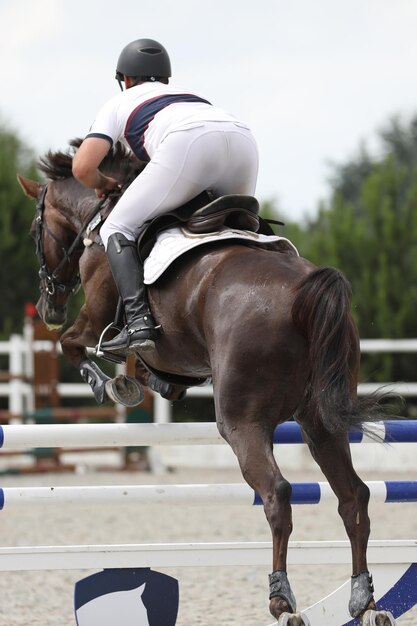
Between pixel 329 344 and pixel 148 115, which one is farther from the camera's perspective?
pixel 148 115

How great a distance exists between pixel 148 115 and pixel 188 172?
0.34 metres

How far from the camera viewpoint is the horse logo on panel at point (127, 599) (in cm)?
468

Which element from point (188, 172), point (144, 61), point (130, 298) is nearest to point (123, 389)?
point (130, 298)

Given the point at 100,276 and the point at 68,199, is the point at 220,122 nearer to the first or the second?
the point at 100,276

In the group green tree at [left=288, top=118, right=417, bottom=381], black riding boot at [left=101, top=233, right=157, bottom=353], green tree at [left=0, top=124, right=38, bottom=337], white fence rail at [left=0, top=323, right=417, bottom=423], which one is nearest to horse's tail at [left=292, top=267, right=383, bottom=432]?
black riding boot at [left=101, top=233, right=157, bottom=353]

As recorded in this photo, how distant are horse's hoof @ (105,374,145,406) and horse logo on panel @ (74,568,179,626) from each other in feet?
2.57

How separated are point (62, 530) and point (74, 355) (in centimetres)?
406

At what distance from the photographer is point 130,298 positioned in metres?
4.72

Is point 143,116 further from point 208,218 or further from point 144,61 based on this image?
point 208,218

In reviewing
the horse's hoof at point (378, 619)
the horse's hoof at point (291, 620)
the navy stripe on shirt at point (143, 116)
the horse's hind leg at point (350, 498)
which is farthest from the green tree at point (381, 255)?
the horse's hoof at point (291, 620)

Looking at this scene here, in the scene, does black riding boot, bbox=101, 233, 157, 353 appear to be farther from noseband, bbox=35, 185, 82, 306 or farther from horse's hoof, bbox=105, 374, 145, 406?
noseband, bbox=35, 185, 82, 306

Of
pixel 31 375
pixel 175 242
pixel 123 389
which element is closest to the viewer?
pixel 175 242

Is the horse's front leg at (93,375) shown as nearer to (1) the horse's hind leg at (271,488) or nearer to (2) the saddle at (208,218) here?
(2) the saddle at (208,218)

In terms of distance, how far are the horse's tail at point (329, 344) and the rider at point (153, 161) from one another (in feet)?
2.54
